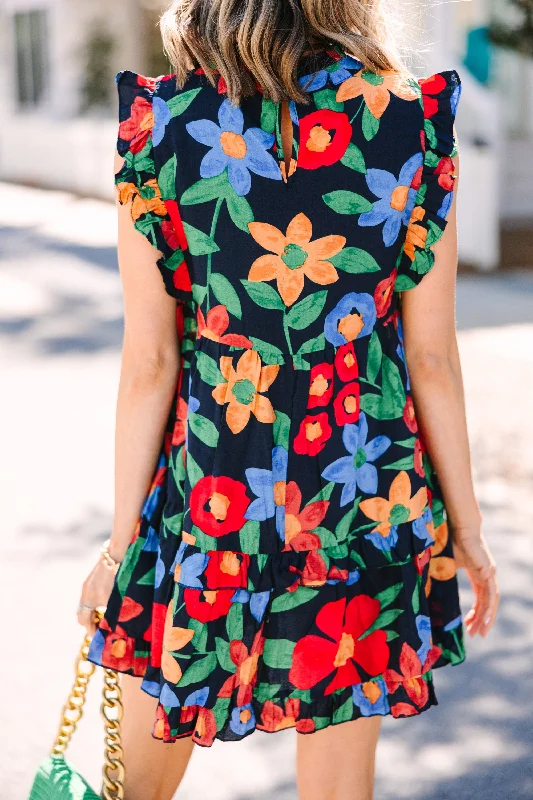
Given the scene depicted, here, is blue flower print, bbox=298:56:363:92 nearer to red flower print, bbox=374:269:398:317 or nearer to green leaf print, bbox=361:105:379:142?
green leaf print, bbox=361:105:379:142

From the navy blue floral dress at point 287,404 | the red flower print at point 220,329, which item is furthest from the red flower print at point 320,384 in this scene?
the red flower print at point 220,329

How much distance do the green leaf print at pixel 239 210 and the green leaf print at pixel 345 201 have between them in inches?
4.6

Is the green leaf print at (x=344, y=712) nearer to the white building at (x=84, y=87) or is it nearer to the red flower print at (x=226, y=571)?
the red flower print at (x=226, y=571)

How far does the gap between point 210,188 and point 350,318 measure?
0.30 metres

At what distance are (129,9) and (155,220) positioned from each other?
1967cm

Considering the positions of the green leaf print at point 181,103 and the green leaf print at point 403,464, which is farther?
the green leaf print at point 403,464

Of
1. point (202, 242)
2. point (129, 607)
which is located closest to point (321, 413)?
point (202, 242)

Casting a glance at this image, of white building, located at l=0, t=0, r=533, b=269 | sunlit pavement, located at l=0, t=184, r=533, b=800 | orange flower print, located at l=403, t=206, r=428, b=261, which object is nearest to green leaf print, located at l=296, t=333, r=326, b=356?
orange flower print, located at l=403, t=206, r=428, b=261

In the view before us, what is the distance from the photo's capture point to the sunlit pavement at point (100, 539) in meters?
3.11

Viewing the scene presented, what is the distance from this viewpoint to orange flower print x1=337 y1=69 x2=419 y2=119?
1.69 meters

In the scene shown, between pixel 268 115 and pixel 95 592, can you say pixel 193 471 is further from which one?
pixel 268 115

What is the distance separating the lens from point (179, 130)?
168 cm

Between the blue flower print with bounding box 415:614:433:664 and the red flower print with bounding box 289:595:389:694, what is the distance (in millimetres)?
64

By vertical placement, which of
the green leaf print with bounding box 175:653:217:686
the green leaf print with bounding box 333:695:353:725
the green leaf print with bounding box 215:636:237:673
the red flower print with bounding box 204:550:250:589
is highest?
the red flower print with bounding box 204:550:250:589
